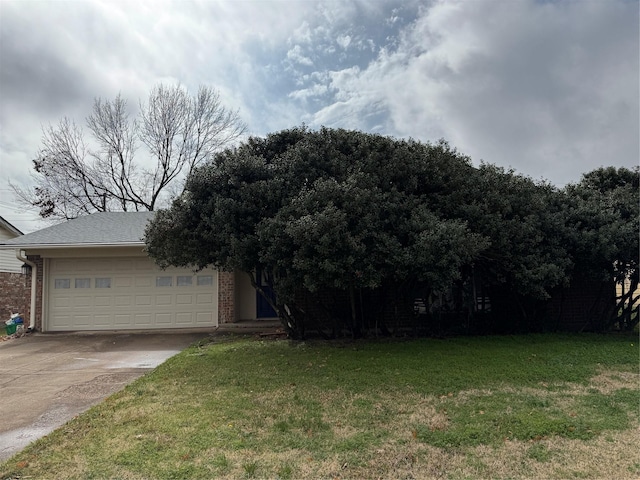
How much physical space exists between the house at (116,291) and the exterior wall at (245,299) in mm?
515

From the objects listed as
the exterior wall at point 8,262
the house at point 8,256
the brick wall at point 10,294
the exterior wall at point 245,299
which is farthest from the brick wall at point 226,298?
the house at point 8,256

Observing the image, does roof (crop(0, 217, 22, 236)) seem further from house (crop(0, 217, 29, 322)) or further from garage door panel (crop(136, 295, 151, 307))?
garage door panel (crop(136, 295, 151, 307))

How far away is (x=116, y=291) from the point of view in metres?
13.2

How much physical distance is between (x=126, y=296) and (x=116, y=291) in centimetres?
34

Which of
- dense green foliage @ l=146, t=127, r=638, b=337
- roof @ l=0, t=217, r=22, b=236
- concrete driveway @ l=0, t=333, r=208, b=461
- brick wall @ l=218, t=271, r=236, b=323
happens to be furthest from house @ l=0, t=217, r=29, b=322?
dense green foliage @ l=146, t=127, r=638, b=337

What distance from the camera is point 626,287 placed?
35.6ft

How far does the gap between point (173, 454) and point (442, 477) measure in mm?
2341

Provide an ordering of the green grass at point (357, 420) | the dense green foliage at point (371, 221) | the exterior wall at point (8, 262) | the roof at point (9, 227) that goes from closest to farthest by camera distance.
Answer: the green grass at point (357, 420)
the dense green foliage at point (371, 221)
the exterior wall at point (8, 262)
the roof at point (9, 227)

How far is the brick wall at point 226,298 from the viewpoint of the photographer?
12.9 m

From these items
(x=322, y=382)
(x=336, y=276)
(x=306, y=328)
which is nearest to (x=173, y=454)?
(x=322, y=382)

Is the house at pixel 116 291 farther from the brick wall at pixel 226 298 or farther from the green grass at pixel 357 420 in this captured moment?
the green grass at pixel 357 420

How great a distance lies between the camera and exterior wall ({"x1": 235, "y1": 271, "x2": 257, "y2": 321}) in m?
13.8

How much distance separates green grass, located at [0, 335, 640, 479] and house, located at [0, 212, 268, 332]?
17.5ft

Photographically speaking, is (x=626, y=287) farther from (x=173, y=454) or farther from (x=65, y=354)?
(x=65, y=354)
